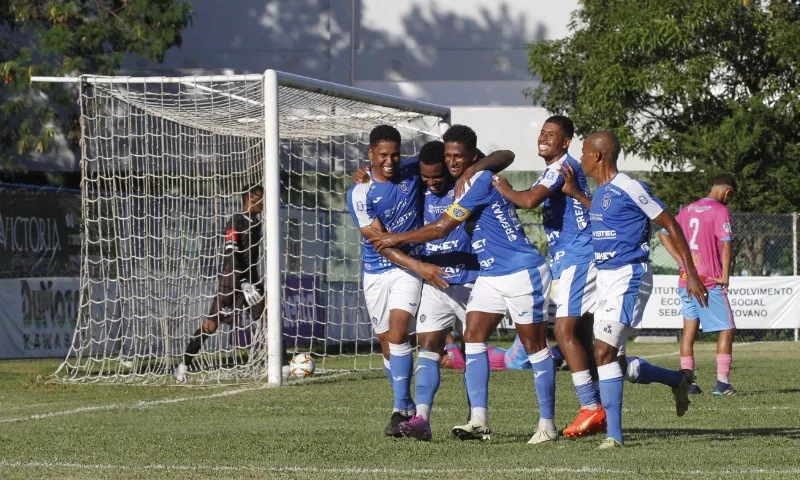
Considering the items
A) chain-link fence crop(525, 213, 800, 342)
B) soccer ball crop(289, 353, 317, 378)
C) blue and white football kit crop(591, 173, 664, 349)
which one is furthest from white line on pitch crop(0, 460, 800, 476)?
chain-link fence crop(525, 213, 800, 342)

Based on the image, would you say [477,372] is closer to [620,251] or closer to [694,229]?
[620,251]

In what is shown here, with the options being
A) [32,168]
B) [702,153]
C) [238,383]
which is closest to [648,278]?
[238,383]

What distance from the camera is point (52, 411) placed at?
38.9 ft

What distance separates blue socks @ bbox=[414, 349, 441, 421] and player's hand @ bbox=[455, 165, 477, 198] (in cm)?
112

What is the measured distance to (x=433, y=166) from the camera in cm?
934

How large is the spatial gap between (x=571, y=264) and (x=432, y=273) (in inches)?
35.2

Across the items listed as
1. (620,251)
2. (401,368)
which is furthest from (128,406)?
(620,251)

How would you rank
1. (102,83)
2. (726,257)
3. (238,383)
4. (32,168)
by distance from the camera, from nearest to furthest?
(726,257), (238,383), (102,83), (32,168)

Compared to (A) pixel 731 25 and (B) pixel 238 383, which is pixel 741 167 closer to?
(A) pixel 731 25

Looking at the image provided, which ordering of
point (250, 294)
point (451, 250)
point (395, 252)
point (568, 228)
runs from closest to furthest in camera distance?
1. point (568, 228)
2. point (395, 252)
3. point (451, 250)
4. point (250, 294)

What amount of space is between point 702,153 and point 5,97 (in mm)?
14980

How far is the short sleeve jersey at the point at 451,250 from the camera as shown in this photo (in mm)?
9562

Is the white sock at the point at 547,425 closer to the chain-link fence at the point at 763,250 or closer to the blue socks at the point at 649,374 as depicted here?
the blue socks at the point at 649,374

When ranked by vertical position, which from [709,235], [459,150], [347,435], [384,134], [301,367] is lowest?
[301,367]
